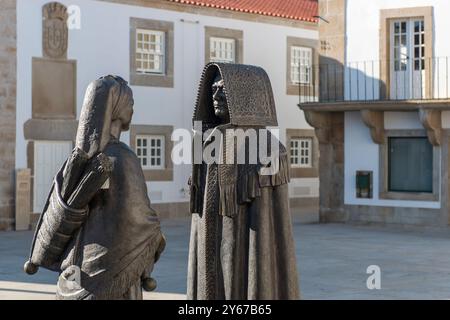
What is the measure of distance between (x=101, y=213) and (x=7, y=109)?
52.6 ft

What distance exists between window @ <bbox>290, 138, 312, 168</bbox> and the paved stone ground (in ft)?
20.1

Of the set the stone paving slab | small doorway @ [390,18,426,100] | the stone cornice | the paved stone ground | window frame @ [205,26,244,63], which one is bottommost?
the paved stone ground

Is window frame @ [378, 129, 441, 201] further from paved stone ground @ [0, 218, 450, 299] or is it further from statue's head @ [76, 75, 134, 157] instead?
statue's head @ [76, 75, 134, 157]

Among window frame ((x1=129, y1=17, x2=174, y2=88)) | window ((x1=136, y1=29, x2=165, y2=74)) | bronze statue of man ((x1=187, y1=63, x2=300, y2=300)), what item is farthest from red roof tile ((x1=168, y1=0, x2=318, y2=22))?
bronze statue of man ((x1=187, y1=63, x2=300, y2=300))

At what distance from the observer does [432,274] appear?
1360 cm

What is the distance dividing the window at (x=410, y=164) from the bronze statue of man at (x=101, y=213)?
1617cm

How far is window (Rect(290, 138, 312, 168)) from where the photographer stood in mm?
28047

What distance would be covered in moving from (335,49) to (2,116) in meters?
7.55

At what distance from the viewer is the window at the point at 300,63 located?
2752 cm

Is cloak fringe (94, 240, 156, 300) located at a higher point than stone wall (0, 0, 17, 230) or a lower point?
lower

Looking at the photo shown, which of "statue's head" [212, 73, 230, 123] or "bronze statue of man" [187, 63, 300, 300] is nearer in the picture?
"bronze statue of man" [187, 63, 300, 300]

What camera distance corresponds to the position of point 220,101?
627 cm

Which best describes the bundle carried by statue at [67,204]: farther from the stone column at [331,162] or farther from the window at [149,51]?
the window at [149,51]
